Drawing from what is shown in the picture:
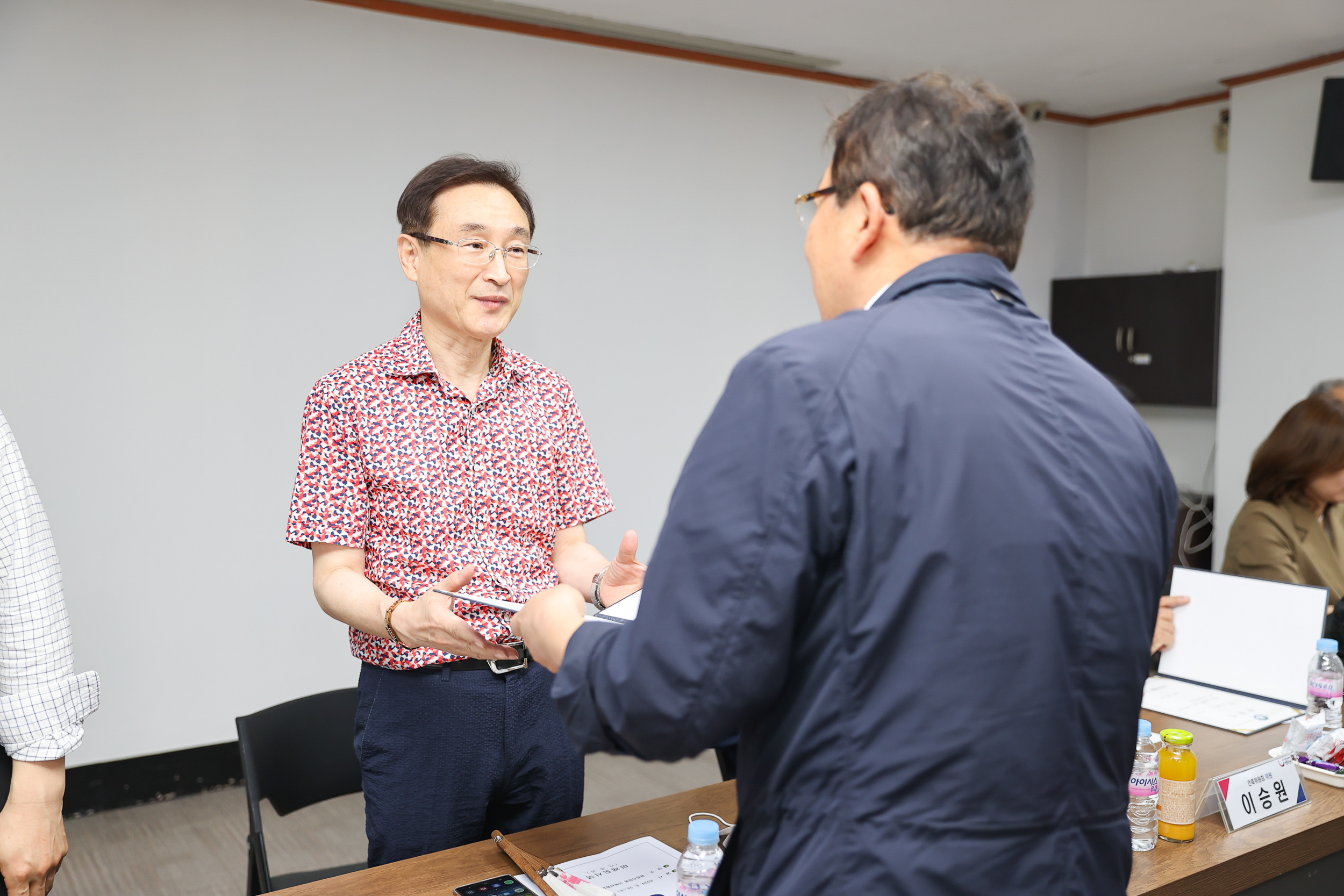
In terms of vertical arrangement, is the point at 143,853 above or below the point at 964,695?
below

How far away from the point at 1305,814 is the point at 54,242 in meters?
3.88

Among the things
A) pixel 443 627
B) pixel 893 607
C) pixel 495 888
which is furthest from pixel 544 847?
pixel 893 607

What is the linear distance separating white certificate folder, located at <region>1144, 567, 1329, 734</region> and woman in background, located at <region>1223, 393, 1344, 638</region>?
2.23 feet

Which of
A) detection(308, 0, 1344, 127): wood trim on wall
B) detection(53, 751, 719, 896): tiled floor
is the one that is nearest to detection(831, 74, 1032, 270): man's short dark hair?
detection(53, 751, 719, 896): tiled floor

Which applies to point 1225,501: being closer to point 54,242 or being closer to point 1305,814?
point 1305,814

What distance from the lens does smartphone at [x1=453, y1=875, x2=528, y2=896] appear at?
1361 mm

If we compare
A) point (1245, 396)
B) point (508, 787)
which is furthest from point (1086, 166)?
point (508, 787)

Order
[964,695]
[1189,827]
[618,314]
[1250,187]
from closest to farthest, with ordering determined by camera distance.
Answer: [964,695]
[1189,827]
[618,314]
[1250,187]

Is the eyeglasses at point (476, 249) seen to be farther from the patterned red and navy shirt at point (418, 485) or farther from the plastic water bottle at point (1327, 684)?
the plastic water bottle at point (1327, 684)

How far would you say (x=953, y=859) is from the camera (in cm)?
83

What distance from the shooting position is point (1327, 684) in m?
2.09

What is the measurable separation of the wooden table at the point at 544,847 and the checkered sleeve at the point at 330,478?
529mm

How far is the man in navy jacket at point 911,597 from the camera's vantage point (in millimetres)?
817

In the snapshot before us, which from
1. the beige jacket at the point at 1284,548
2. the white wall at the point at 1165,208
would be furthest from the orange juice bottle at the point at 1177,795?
the white wall at the point at 1165,208
